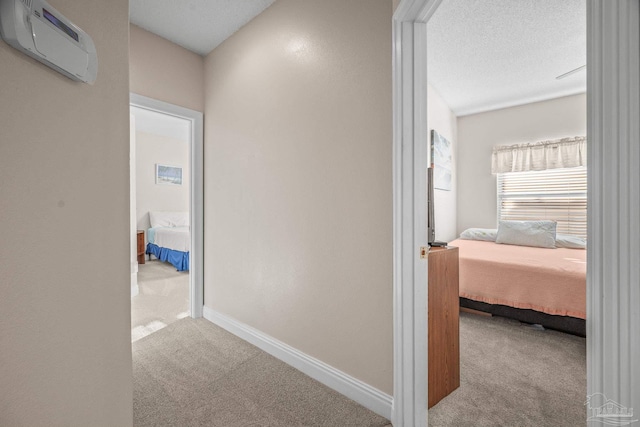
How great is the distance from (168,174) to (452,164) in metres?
5.94

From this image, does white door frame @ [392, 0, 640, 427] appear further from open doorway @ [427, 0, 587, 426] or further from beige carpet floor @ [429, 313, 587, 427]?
beige carpet floor @ [429, 313, 587, 427]

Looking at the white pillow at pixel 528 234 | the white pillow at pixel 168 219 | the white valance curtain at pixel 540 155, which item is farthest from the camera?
the white pillow at pixel 168 219

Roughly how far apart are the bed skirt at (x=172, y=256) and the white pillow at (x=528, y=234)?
494cm

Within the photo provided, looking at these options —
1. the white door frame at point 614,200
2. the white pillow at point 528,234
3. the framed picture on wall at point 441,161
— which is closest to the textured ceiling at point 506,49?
the framed picture on wall at point 441,161

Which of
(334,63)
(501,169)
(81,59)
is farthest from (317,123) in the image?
(501,169)

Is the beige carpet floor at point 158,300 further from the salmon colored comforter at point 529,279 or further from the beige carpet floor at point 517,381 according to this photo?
the salmon colored comforter at point 529,279

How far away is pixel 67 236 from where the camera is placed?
0.80 m

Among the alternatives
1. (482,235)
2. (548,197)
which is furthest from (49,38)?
(548,197)

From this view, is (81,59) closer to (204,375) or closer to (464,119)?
(204,375)

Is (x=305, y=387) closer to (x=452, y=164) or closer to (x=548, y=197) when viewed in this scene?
(x=452, y=164)

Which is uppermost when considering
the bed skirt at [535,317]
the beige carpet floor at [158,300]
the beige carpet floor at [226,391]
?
the bed skirt at [535,317]

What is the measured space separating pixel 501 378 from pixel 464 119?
14.2 feet

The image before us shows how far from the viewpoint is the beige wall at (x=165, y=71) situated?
8.32 ft

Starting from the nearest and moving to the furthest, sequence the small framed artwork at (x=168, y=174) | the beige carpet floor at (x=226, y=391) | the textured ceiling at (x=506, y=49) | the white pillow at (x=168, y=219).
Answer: the beige carpet floor at (x=226, y=391), the textured ceiling at (x=506, y=49), the white pillow at (x=168, y=219), the small framed artwork at (x=168, y=174)
